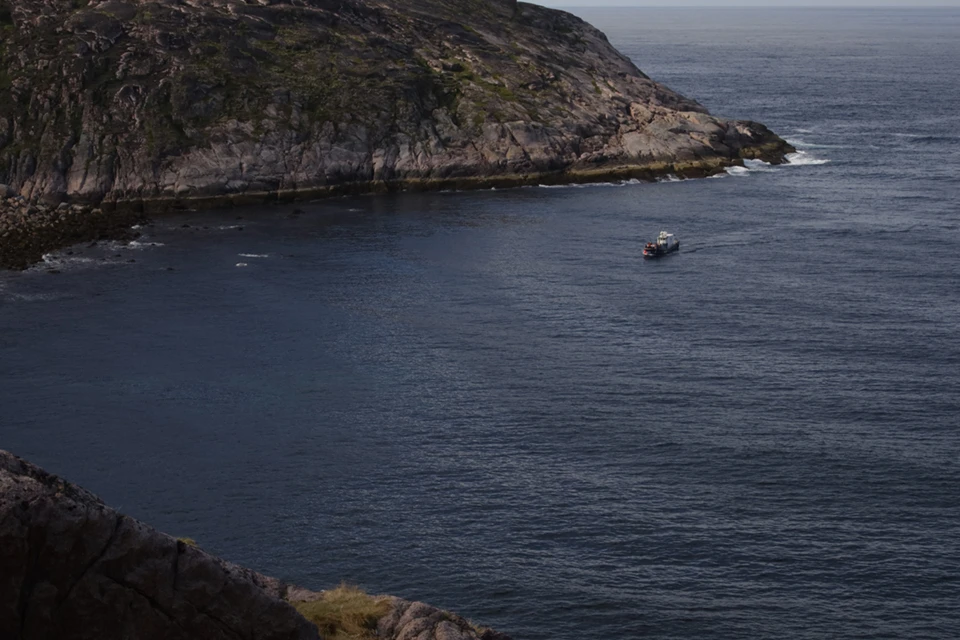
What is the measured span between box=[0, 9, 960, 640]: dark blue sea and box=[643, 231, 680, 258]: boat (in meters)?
2.03

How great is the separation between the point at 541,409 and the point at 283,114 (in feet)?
317

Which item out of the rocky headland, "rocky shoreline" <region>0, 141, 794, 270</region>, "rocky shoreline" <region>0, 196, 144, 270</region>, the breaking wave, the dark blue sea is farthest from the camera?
the breaking wave

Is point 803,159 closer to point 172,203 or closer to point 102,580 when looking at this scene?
point 172,203

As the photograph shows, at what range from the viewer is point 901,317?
340 ft

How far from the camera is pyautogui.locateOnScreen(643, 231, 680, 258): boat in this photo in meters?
128

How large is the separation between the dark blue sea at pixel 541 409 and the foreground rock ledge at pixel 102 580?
26.3m

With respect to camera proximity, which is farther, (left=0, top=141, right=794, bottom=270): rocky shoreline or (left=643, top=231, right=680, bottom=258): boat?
(left=0, top=141, right=794, bottom=270): rocky shoreline

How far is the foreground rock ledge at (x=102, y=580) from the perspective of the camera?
2736 centimetres

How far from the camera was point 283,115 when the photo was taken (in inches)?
6634

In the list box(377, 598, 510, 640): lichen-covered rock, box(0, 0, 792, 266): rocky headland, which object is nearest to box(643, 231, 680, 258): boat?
box(0, 0, 792, 266): rocky headland

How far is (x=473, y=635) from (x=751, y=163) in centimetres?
15133

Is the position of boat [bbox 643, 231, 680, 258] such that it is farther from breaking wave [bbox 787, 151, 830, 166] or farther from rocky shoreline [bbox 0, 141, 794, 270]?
breaking wave [bbox 787, 151, 830, 166]

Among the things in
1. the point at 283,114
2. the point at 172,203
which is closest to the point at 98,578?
the point at 172,203

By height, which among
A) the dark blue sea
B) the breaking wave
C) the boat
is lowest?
the dark blue sea
